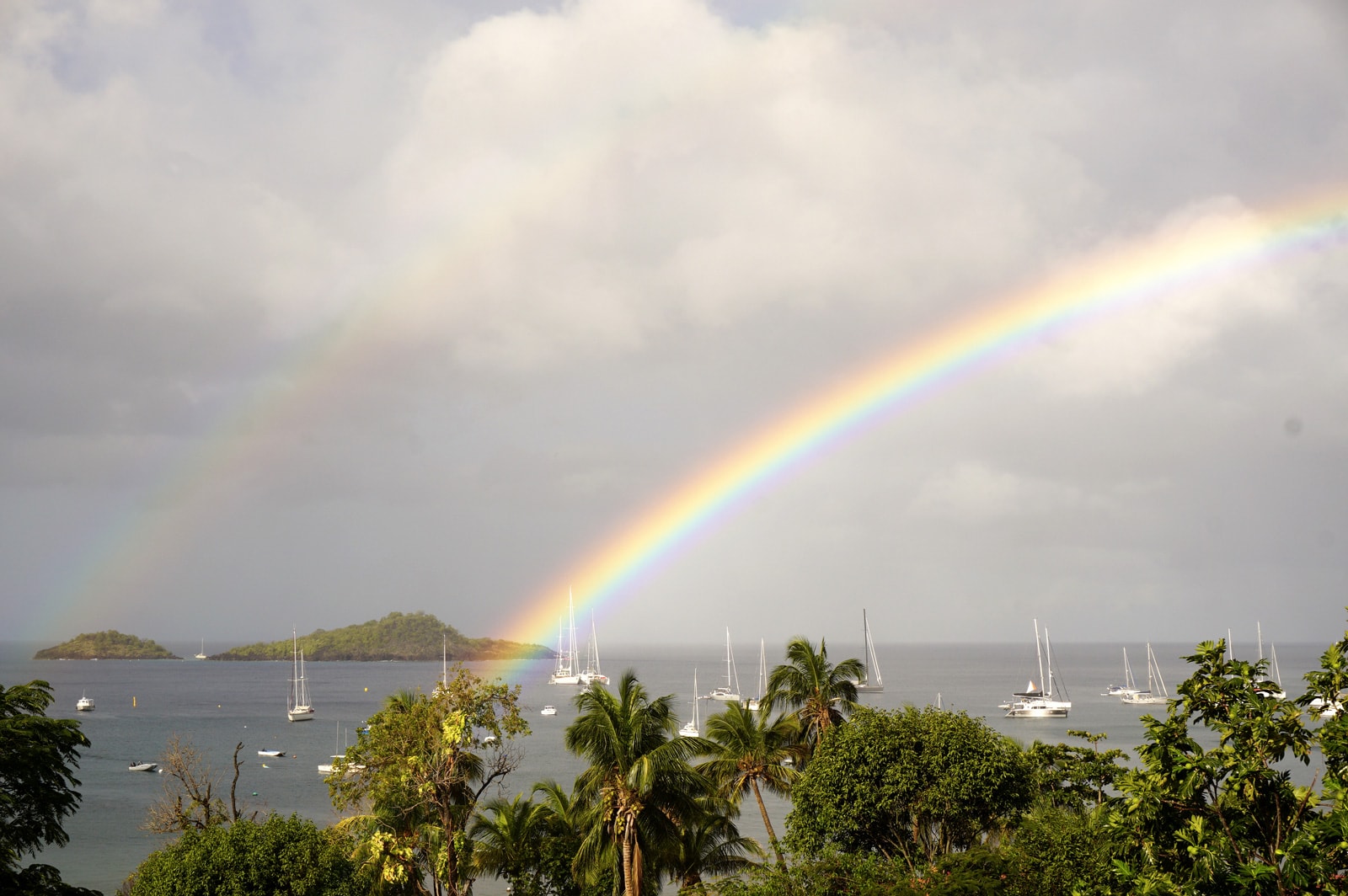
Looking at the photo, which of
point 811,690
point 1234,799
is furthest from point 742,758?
point 1234,799

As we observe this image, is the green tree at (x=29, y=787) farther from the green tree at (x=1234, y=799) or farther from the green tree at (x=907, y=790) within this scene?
the green tree at (x=1234, y=799)

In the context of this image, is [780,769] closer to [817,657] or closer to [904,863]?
[817,657]

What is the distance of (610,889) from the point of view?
34375 mm

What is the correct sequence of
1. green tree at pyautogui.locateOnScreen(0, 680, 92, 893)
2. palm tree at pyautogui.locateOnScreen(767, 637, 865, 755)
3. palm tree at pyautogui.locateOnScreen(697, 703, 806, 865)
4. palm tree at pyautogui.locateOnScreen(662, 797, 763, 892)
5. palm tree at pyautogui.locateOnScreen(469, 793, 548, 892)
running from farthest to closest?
palm tree at pyautogui.locateOnScreen(767, 637, 865, 755)
palm tree at pyautogui.locateOnScreen(697, 703, 806, 865)
palm tree at pyautogui.locateOnScreen(469, 793, 548, 892)
palm tree at pyautogui.locateOnScreen(662, 797, 763, 892)
green tree at pyautogui.locateOnScreen(0, 680, 92, 893)

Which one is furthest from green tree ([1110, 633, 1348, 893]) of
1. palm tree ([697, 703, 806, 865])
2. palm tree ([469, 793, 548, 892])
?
palm tree ([697, 703, 806, 865])

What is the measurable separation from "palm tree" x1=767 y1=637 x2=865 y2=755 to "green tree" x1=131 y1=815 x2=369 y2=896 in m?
17.0

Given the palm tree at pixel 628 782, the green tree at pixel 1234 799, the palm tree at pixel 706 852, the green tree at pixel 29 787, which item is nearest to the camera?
the green tree at pixel 1234 799

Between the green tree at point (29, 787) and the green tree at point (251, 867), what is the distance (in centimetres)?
349

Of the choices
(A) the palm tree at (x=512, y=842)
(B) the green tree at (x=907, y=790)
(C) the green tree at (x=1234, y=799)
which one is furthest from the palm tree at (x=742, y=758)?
(C) the green tree at (x=1234, y=799)

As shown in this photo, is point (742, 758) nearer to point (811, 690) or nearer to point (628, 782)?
point (811, 690)

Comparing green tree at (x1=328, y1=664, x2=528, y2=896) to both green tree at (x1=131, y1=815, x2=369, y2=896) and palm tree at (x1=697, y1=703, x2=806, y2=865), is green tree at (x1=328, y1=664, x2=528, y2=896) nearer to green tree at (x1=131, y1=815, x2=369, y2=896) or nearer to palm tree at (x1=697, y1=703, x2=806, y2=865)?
green tree at (x1=131, y1=815, x2=369, y2=896)

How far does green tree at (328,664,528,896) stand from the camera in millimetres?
27578

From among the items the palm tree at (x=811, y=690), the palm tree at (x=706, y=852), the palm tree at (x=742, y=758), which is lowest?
the palm tree at (x=706, y=852)

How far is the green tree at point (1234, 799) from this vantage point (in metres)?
14.1
